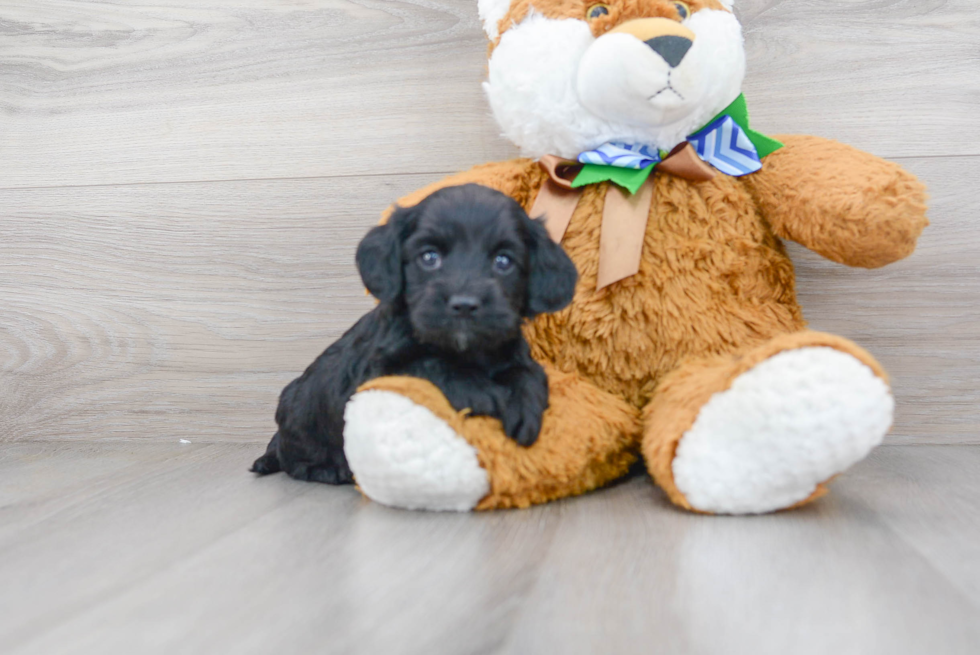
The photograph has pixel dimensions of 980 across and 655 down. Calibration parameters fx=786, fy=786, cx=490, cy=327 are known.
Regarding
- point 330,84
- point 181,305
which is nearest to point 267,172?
point 330,84

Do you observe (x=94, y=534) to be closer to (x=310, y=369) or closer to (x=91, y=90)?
(x=310, y=369)

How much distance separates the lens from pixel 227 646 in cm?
59

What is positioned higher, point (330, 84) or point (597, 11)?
point (597, 11)

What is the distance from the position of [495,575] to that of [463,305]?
0.28 metres

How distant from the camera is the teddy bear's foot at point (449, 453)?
2.91ft

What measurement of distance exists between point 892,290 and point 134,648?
1.23 metres

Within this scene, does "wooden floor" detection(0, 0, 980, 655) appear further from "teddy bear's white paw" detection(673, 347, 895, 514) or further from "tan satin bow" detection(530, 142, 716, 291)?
"tan satin bow" detection(530, 142, 716, 291)

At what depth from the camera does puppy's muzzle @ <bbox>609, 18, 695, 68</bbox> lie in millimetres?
1003

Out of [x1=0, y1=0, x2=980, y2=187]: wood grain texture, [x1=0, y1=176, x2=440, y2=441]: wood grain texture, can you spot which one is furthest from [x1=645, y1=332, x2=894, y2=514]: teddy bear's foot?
[x1=0, y1=176, x2=440, y2=441]: wood grain texture

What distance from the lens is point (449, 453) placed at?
89 cm

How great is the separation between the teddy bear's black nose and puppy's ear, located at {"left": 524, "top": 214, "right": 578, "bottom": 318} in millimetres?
281

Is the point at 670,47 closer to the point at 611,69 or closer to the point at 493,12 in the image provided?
the point at 611,69

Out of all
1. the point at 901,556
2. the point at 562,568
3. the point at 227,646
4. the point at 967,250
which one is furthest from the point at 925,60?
the point at 227,646

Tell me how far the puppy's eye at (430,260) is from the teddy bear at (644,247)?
0.44 feet
